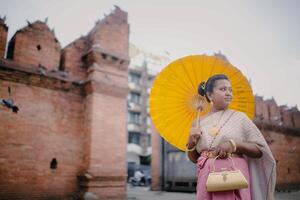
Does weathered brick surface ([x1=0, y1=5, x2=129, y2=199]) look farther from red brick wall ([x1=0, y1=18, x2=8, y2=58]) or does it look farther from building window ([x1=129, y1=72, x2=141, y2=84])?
building window ([x1=129, y1=72, x2=141, y2=84])

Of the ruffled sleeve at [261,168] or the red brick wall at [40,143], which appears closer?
the ruffled sleeve at [261,168]

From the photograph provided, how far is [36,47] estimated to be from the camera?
8.52 metres

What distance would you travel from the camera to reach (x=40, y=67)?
8.33 m

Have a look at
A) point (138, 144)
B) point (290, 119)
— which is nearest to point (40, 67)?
point (290, 119)

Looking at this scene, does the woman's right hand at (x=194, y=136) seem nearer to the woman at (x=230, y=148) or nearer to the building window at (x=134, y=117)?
the woman at (x=230, y=148)

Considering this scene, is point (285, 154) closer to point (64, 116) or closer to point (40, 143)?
point (64, 116)

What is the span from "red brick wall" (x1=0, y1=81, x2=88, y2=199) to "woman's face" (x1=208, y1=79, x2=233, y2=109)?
644 cm

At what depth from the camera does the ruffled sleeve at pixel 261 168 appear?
93.4 inches

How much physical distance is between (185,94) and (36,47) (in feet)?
21.9

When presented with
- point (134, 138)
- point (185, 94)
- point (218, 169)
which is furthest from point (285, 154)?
point (134, 138)

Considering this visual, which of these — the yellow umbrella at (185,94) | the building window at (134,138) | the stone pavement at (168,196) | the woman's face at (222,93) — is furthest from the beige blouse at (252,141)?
the building window at (134,138)

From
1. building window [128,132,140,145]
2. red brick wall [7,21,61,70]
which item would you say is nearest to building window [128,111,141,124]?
building window [128,132,140,145]

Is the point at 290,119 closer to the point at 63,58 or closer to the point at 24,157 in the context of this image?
the point at 63,58

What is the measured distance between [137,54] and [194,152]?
116 feet
